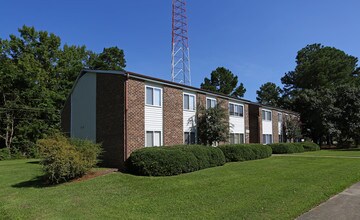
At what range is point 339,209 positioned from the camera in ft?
25.4

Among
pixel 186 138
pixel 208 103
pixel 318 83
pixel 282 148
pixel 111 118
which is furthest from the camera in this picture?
pixel 318 83

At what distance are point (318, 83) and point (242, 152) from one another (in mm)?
39414

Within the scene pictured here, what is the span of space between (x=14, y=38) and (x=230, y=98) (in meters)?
28.8

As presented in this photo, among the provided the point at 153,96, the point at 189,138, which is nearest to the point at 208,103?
the point at 189,138

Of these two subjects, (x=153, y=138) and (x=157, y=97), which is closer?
(x=153, y=138)

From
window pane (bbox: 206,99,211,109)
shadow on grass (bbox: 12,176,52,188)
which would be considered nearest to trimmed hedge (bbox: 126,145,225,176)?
shadow on grass (bbox: 12,176,52,188)

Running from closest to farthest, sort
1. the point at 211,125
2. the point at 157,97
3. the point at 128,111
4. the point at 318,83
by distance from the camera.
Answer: the point at 128,111 < the point at 157,97 < the point at 211,125 < the point at 318,83

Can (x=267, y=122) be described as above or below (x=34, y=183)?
above

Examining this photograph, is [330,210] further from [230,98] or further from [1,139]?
[1,139]

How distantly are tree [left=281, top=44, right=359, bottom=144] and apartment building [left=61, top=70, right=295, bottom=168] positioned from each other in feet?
73.1

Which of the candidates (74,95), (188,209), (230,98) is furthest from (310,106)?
(188,209)

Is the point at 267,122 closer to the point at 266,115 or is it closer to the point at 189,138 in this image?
the point at 266,115

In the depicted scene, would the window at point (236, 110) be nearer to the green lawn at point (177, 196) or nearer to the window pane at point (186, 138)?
the window pane at point (186, 138)

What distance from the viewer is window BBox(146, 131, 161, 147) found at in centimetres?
1849
